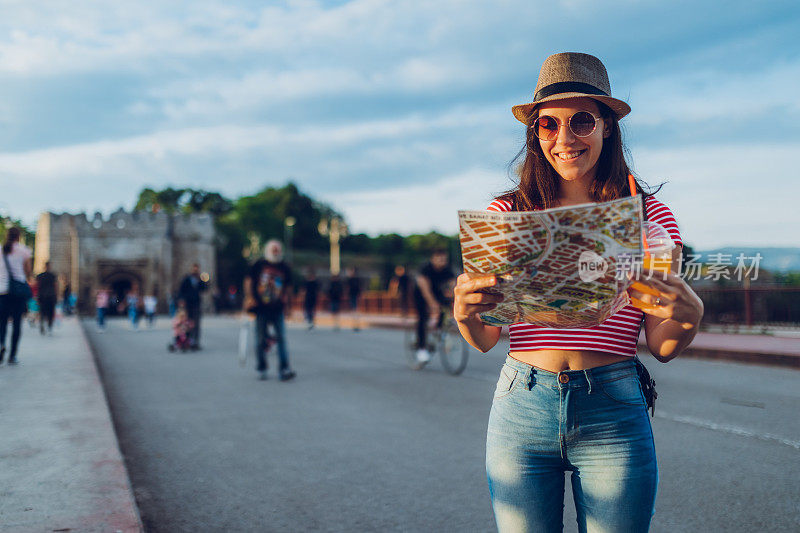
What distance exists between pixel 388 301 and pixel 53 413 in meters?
24.8

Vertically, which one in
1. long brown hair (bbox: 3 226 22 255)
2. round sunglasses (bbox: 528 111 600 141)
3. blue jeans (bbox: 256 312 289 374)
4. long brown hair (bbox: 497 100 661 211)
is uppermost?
long brown hair (bbox: 3 226 22 255)

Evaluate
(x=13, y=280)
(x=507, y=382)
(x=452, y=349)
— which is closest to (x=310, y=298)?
(x=13, y=280)

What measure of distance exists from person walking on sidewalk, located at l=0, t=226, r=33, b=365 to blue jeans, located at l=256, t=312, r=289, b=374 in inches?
123

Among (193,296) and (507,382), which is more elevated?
(193,296)

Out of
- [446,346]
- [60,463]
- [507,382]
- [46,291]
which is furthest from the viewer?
[46,291]

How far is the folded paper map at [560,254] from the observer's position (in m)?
1.48

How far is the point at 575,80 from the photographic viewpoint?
1822 millimetres

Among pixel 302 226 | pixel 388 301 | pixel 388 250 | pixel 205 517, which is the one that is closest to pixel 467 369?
pixel 205 517

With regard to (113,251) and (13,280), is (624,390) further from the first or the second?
(113,251)

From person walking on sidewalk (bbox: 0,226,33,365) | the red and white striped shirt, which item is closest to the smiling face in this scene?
the red and white striped shirt

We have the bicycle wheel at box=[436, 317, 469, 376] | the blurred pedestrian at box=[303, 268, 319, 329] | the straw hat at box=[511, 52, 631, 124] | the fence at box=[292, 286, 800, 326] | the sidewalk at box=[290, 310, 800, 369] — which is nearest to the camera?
the straw hat at box=[511, 52, 631, 124]

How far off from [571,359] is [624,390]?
0.15m

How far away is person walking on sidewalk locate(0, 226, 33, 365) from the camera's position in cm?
924

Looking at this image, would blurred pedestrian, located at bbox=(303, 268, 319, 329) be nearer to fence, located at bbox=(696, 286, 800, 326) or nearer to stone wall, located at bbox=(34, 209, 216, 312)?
fence, located at bbox=(696, 286, 800, 326)
